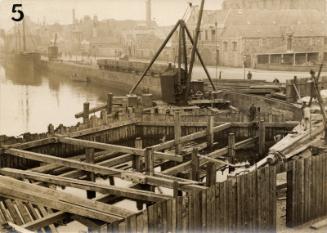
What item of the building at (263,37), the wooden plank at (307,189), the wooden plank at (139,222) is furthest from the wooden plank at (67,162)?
the building at (263,37)

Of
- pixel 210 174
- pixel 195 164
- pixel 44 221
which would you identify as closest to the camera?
pixel 44 221

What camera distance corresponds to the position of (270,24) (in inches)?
2726

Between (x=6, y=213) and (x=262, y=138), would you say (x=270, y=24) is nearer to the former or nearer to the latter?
(x=262, y=138)

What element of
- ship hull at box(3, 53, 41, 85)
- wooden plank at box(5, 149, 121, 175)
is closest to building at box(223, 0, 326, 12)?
ship hull at box(3, 53, 41, 85)

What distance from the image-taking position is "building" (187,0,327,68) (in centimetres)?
6391

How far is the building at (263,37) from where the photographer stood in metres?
63.9

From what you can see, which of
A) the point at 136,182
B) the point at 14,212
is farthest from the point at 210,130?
the point at 14,212

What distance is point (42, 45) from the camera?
132 metres

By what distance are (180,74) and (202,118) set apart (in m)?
6.15

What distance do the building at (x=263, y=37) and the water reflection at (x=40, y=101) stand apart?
18458 mm

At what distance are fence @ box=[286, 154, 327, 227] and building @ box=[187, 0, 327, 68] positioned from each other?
4845cm

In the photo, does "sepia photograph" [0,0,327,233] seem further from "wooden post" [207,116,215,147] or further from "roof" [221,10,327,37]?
"roof" [221,10,327,37]

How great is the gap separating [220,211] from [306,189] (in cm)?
296

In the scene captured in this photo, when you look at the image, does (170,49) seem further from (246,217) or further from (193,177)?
(246,217)
